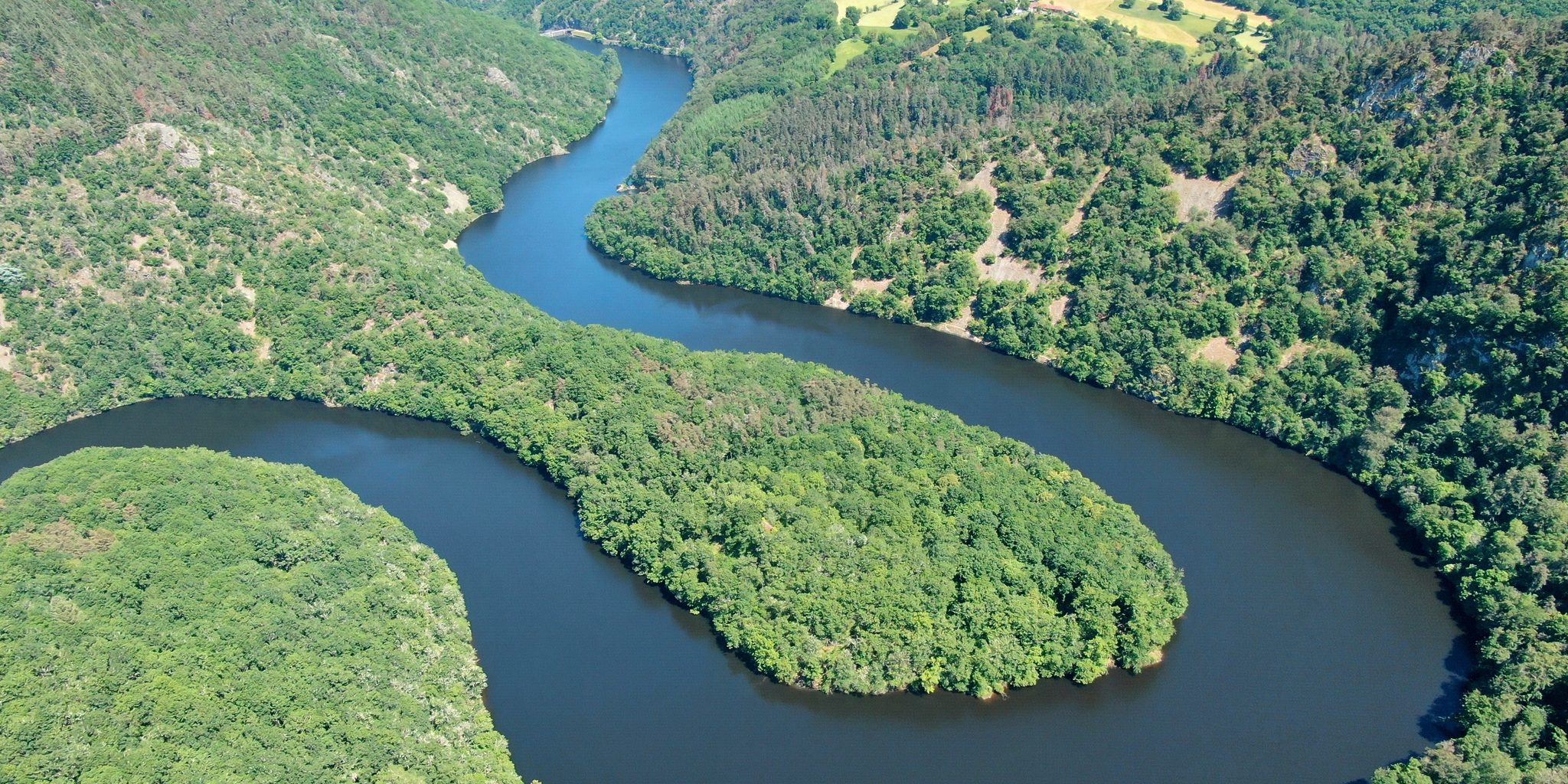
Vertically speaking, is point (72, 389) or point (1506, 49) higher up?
point (1506, 49)

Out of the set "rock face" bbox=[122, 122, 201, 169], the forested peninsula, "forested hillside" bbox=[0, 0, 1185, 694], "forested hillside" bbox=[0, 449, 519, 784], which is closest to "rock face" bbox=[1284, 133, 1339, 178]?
the forested peninsula

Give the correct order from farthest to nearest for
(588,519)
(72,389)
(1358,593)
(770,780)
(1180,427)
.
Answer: (72,389) < (1180,427) < (588,519) < (1358,593) < (770,780)

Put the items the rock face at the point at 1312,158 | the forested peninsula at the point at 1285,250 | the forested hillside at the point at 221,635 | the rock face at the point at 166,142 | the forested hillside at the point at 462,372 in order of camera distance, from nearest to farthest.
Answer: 1. the forested hillside at the point at 221,635
2. the forested hillside at the point at 462,372
3. the forested peninsula at the point at 1285,250
4. the rock face at the point at 1312,158
5. the rock face at the point at 166,142

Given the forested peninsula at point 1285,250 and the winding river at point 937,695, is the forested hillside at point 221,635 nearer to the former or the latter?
the winding river at point 937,695

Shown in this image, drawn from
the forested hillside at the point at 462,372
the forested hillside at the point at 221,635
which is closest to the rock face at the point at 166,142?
the forested hillside at the point at 462,372

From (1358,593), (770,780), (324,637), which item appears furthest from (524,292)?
(1358,593)

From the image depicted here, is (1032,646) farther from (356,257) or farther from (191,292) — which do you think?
(191,292)

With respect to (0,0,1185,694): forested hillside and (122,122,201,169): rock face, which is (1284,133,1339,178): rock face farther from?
(122,122,201,169): rock face
